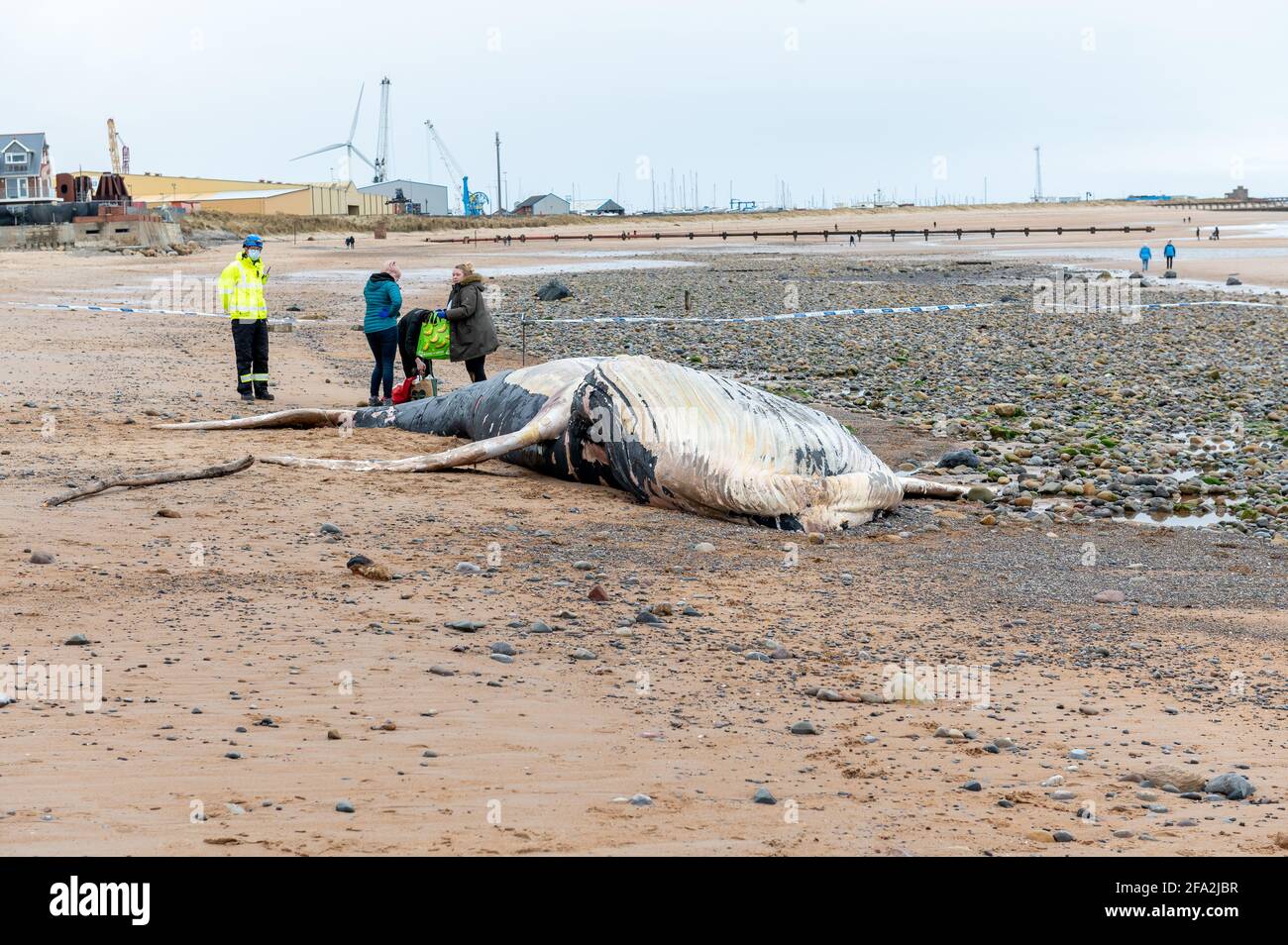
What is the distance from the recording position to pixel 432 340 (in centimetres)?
1327

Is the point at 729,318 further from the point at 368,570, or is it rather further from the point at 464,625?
the point at 464,625

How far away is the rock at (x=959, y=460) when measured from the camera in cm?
1205

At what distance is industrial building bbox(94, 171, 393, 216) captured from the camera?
10950 cm

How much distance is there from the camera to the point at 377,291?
44.7 feet

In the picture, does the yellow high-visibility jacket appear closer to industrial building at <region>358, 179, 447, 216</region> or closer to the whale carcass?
the whale carcass

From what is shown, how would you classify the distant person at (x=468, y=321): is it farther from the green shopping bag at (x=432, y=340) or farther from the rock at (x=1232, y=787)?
the rock at (x=1232, y=787)

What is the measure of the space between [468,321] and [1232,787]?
9.79 metres

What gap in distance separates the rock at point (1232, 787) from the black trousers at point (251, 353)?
34.7 ft

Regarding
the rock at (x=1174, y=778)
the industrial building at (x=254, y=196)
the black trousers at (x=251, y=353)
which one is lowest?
the rock at (x=1174, y=778)

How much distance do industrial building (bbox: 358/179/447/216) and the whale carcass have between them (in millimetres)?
122910

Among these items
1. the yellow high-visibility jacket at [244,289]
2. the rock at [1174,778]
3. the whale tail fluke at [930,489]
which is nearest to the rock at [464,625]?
the rock at [1174,778]

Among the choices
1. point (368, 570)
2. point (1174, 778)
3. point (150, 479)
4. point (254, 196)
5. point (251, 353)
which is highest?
point (254, 196)

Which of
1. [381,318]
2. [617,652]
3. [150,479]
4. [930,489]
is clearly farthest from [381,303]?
[617,652]
